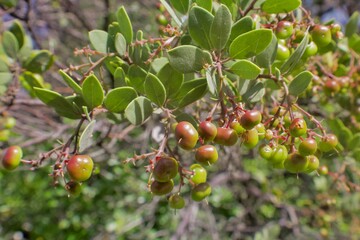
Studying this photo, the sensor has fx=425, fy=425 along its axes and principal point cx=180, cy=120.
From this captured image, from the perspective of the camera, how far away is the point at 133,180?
338 cm

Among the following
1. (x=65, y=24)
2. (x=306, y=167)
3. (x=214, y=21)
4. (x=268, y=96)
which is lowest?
(x=65, y=24)

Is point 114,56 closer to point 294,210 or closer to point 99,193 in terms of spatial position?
point 99,193

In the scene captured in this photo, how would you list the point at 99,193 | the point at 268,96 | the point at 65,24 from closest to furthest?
1. the point at 268,96
2. the point at 99,193
3. the point at 65,24

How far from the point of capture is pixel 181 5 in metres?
1.21

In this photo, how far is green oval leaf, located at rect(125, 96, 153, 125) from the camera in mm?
1074

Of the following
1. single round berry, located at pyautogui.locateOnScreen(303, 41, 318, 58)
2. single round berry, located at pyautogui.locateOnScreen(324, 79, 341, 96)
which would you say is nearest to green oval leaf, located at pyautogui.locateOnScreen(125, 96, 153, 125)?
single round berry, located at pyautogui.locateOnScreen(303, 41, 318, 58)

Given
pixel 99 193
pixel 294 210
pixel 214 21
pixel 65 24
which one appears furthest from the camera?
pixel 65 24

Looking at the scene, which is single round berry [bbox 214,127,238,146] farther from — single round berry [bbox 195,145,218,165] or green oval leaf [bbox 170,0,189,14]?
green oval leaf [bbox 170,0,189,14]

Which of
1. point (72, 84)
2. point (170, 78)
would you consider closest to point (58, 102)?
point (72, 84)

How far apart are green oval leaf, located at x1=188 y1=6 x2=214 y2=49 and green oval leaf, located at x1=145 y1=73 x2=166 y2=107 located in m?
0.15

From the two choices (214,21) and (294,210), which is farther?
(294,210)

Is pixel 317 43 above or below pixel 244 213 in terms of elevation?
above

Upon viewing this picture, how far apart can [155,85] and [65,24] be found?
12.1 feet

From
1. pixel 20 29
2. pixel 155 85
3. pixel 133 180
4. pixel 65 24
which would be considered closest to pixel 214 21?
pixel 155 85
